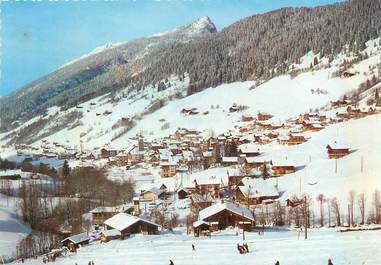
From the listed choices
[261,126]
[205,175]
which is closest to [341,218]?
[205,175]

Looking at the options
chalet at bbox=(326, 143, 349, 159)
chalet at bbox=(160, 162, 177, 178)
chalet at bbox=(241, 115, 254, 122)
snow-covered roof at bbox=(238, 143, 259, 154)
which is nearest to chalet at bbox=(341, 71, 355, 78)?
chalet at bbox=(241, 115, 254, 122)

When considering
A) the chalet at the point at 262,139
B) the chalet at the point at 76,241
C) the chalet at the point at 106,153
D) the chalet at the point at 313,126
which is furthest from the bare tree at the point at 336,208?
the chalet at the point at 106,153

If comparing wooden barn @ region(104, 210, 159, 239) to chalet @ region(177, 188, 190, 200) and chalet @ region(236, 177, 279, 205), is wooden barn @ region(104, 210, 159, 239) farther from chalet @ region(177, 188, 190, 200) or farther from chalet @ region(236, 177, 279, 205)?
chalet @ region(177, 188, 190, 200)

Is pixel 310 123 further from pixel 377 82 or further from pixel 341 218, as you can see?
pixel 341 218

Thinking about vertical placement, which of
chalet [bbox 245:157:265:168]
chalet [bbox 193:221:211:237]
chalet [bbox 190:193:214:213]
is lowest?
chalet [bbox 193:221:211:237]

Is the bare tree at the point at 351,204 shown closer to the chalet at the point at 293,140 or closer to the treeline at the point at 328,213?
the treeline at the point at 328,213
